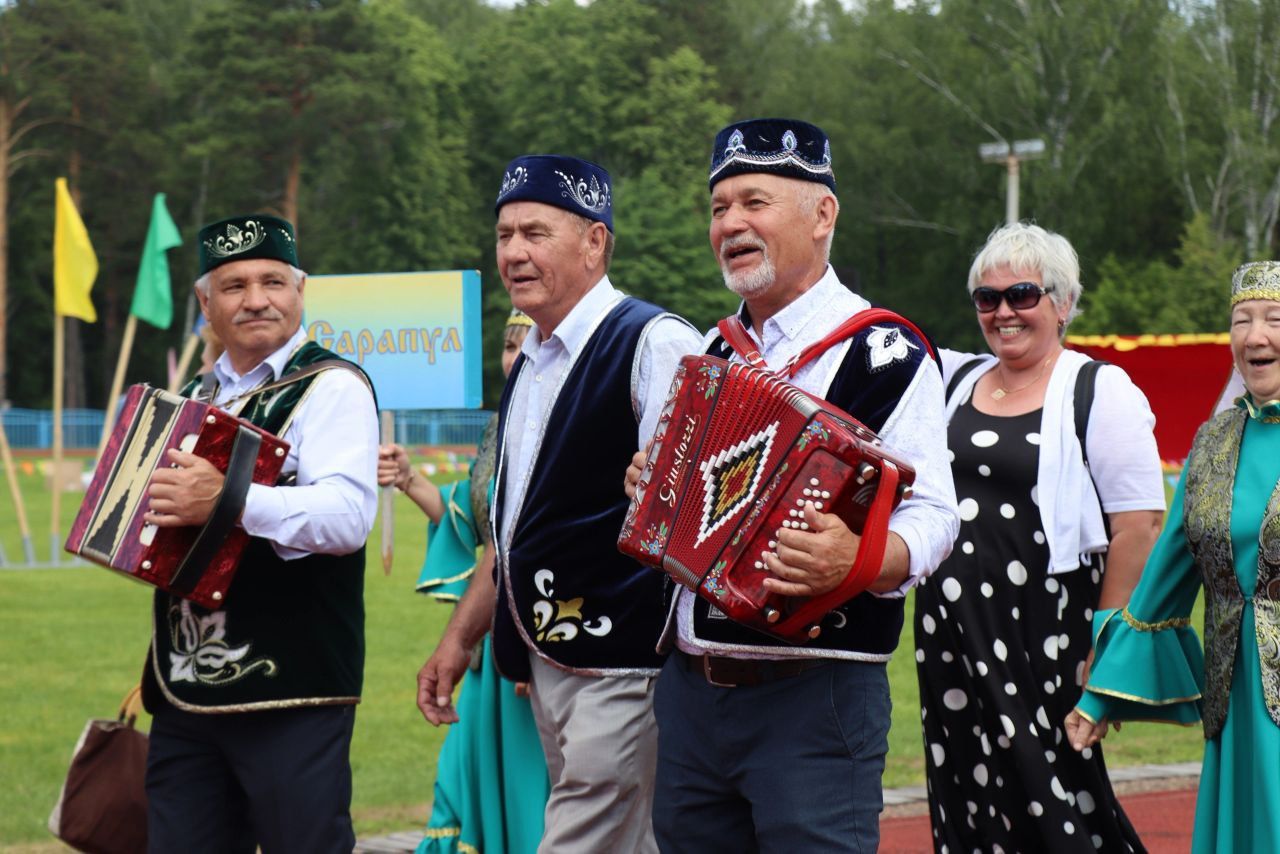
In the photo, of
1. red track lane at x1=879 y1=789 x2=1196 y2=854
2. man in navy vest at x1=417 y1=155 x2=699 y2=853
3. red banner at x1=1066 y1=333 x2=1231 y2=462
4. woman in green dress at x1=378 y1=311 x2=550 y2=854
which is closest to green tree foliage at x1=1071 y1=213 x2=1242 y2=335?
red banner at x1=1066 y1=333 x2=1231 y2=462

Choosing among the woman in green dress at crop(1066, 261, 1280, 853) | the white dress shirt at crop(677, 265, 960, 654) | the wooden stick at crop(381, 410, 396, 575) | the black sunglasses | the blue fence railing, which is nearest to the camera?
the white dress shirt at crop(677, 265, 960, 654)

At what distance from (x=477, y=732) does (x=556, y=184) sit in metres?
2.55

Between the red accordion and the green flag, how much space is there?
15.0m

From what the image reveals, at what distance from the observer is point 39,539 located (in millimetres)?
22984

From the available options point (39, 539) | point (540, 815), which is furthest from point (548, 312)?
point (39, 539)

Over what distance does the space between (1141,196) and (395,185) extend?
2519cm

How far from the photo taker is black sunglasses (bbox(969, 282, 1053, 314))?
206 inches

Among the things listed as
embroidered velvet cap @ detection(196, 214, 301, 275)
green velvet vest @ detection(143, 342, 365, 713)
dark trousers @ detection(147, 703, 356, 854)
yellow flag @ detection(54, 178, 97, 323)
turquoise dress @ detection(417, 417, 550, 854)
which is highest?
yellow flag @ detection(54, 178, 97, 323)

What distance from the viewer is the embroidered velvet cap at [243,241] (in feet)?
15.6

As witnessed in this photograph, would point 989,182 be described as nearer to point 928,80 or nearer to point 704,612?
point 928,80

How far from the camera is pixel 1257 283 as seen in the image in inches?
178

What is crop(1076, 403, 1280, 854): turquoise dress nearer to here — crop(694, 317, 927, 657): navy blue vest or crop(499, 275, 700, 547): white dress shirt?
crop(694, 317, 927, 657): navy blue vest

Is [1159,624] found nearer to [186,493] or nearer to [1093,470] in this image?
[1093,470]

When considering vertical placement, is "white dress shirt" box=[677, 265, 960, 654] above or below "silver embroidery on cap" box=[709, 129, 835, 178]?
below
